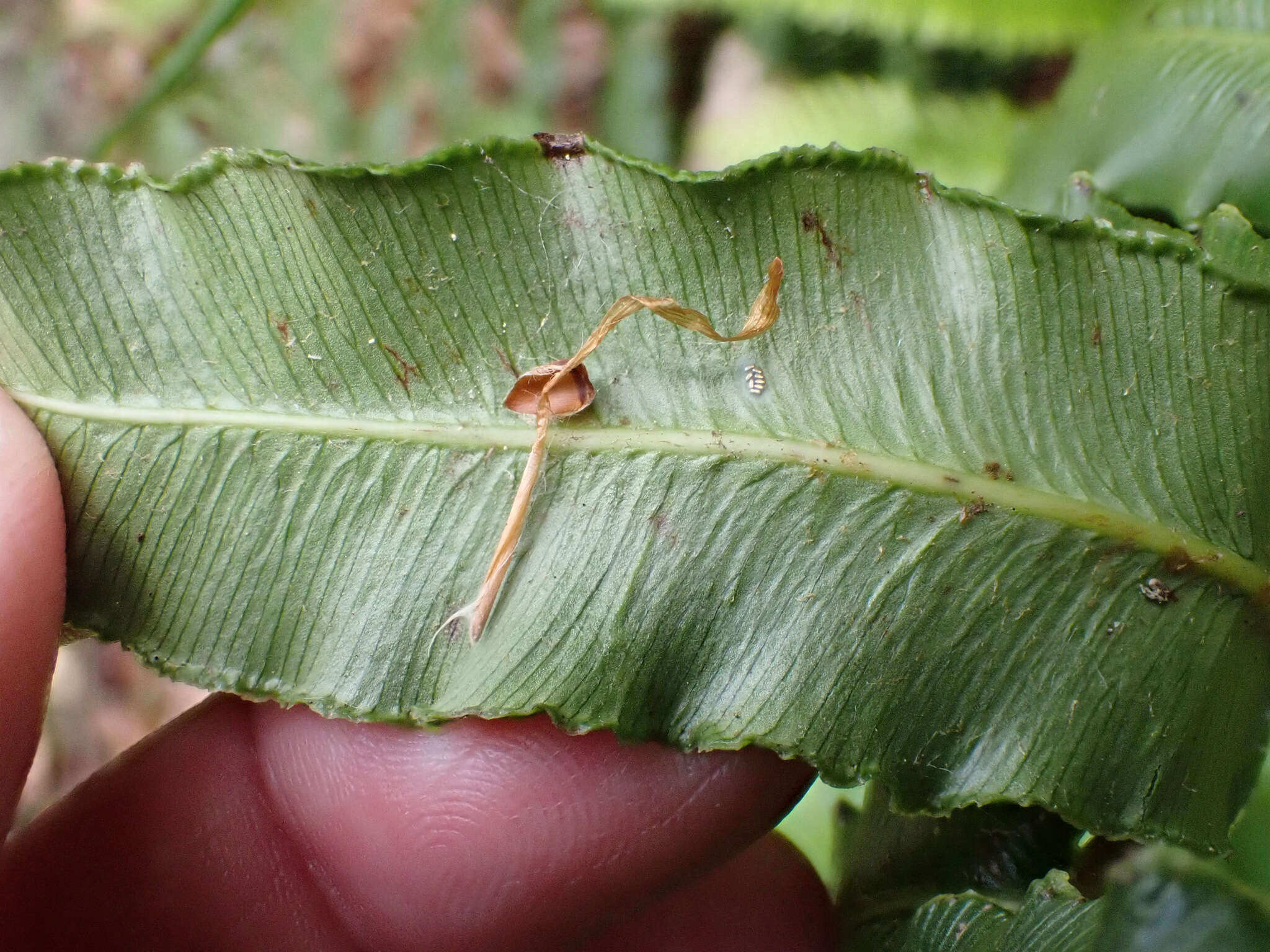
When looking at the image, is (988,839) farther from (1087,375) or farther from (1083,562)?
(1087,375)

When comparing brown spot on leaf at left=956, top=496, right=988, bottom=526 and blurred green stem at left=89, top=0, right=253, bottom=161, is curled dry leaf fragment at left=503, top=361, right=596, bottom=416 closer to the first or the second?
brown spot on leaf at left=956, top=496, right=988, bottom=526

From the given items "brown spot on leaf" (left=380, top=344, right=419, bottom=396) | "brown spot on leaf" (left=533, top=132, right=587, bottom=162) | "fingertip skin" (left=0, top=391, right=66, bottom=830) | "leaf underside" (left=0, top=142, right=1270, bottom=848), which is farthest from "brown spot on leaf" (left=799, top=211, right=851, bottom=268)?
"fingertip skin" (left=0, top=391, right=66, bottom=830)

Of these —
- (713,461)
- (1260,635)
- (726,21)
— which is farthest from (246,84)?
(1260,635)

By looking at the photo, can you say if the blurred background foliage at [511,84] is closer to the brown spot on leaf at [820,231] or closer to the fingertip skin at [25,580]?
the brown spot on leaf at [820,231]

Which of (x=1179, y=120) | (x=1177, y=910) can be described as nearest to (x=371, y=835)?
(x=1177, y=910)

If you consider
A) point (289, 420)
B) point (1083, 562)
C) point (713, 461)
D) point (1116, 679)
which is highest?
point (289, 420)

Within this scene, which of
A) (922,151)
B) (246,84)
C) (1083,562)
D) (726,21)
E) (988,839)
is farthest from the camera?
(246,84)
